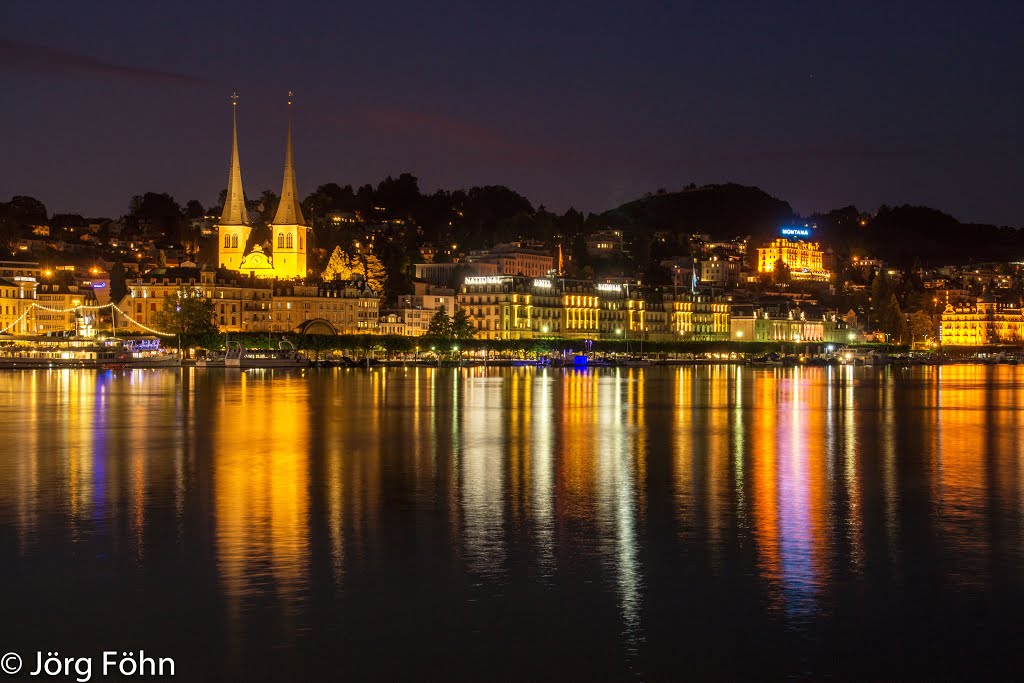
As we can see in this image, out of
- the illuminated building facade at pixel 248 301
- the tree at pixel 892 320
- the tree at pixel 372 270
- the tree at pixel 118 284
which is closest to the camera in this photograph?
the illuminated building facade at pixel 248 301

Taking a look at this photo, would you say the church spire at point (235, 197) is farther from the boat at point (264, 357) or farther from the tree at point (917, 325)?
the tree at point (917, 325)

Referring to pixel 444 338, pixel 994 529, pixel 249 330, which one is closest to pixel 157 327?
pixel 249 330

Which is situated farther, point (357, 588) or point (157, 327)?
point (157, 327)

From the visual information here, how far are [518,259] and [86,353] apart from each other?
68.7 m

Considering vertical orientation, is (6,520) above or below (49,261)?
below

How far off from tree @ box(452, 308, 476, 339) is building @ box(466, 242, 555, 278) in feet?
102

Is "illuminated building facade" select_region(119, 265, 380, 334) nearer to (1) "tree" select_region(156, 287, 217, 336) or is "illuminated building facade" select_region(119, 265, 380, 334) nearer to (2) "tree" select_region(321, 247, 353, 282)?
(1) "tree" select_region(156, 287, 217, 336)

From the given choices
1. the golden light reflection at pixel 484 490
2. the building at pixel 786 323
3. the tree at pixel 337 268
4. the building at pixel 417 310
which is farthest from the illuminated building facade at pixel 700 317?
the golden light reflection at pixel 484 490

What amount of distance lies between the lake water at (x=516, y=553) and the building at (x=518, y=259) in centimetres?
12806

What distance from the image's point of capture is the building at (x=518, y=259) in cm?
16225

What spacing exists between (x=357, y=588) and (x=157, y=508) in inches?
287

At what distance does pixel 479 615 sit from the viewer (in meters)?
13.2

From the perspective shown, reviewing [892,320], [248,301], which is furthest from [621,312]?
[892,320]

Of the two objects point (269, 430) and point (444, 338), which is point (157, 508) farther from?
point (444, 338)
